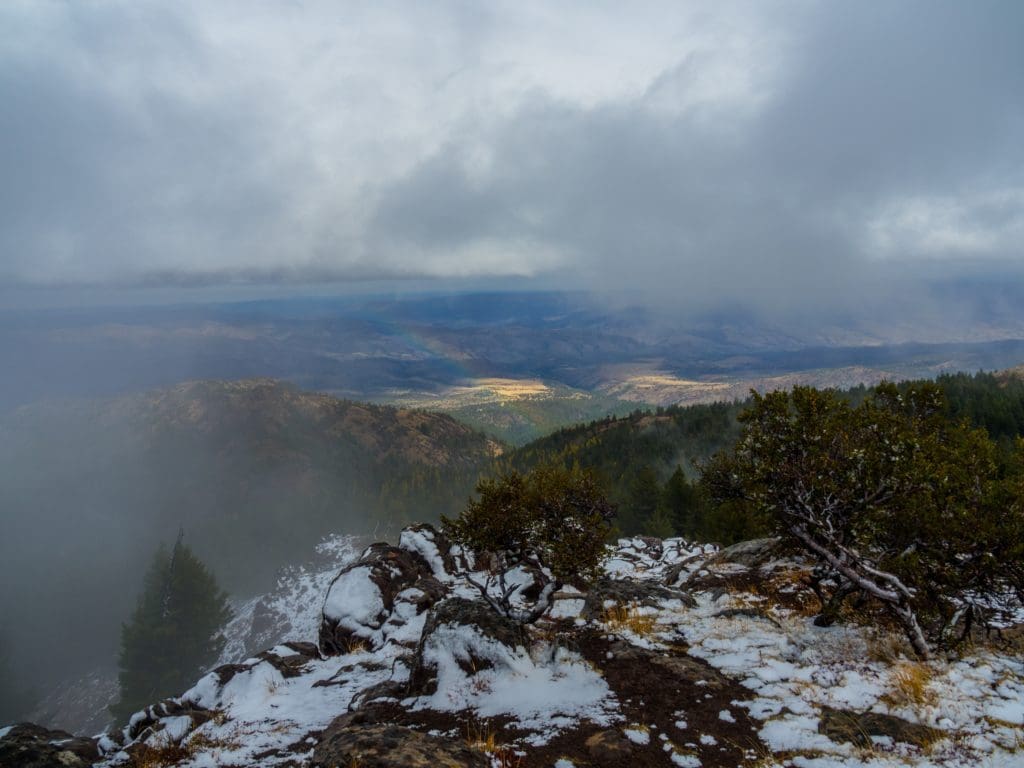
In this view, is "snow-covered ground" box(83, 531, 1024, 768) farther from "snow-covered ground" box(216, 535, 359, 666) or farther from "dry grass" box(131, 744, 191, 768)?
"snow-covered ground" box(216, 535, 359, 666)

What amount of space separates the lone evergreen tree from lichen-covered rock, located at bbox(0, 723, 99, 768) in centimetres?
7172

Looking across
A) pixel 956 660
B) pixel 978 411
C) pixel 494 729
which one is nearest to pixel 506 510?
pixel 494 729

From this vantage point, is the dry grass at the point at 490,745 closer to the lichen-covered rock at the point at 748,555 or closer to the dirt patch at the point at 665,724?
the dirt patch at the point at 665,724

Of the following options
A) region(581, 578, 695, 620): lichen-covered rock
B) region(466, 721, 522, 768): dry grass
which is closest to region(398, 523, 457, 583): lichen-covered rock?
region(581, 578, 695, 620): lichen-covered rock

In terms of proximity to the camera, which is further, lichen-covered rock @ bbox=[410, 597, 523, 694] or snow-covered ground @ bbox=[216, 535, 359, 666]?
snow-covered ground @ bbox=[216, 535, 359, 666]

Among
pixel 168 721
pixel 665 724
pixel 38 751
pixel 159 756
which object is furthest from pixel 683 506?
pixel 38 751

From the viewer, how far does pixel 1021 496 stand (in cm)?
1348

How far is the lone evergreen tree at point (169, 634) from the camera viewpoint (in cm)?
7128

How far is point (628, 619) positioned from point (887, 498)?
10772 mm

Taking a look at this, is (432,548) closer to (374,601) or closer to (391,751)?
(374,601)

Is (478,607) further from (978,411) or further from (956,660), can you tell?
(978,411)

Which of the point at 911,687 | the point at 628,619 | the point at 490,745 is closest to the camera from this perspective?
the point at 490,745

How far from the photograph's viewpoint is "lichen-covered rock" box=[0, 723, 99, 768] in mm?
13641

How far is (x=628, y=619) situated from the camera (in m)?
20.9
